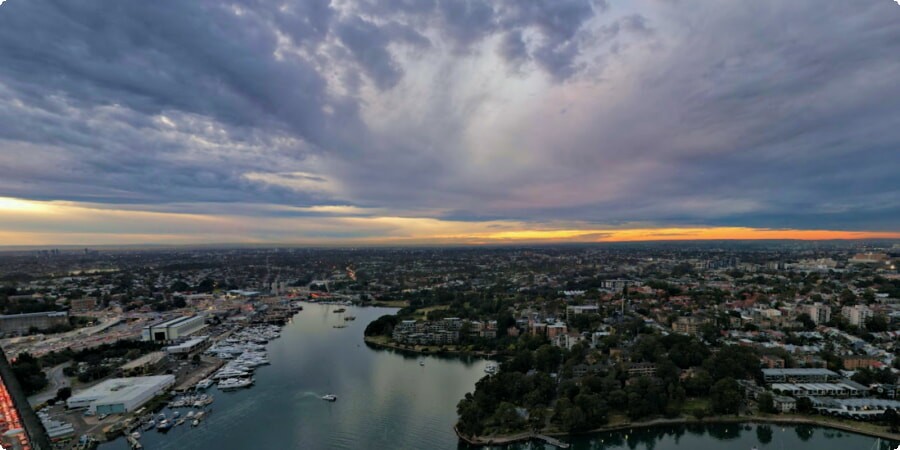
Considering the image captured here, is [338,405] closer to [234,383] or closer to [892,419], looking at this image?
[234,383]

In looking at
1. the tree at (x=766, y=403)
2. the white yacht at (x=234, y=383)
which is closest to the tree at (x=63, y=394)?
the white yacht at (x=234, y=383)

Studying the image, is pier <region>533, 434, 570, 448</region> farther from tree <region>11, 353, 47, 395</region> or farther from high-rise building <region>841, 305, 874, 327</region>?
high-rise building <region>841, 305, 874, 327</region>

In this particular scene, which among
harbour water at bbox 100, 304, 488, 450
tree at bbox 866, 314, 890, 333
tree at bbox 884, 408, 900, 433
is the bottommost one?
harbour water at bbox 100, 304, 488, 450

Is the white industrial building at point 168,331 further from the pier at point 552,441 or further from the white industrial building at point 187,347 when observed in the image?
the pier at point 552,441

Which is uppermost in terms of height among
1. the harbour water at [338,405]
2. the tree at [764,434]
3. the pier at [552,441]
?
the pier at [552,441]

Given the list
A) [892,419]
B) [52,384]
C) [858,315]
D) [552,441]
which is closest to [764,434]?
[892,419]

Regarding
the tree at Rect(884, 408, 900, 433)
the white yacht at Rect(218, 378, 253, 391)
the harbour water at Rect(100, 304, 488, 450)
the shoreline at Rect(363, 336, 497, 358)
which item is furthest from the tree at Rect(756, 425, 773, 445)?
the white yacht at Rect(218, 378, 253, 391)
